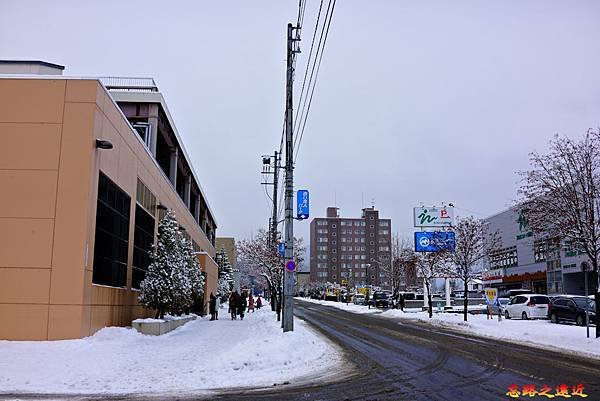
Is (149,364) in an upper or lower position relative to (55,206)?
lower

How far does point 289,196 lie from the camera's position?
21.8m

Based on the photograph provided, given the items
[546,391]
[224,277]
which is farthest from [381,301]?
[546,391]

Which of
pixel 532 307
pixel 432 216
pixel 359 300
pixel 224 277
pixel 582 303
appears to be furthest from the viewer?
pixel 224 277

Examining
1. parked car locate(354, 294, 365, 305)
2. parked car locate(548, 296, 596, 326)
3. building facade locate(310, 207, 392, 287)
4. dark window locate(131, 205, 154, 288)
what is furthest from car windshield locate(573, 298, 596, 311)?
building facade locate(310, 207, 392, 287)

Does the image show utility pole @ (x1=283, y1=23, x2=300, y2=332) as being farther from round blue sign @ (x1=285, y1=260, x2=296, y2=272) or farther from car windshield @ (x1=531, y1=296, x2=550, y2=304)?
car windshield @ (x1=531, y1=296, x2=550, y2=304)

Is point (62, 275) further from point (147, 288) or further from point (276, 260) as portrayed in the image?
point (276, 260)

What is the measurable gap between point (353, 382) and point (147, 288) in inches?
529

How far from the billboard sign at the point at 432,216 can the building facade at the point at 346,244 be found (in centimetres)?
11517

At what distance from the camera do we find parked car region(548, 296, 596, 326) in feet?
96.0

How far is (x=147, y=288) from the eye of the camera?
75.3ft

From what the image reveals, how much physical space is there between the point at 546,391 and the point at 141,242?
19.6 metres

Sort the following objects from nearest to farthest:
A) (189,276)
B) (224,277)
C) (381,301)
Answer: (189,276), (381,301), (224,277)

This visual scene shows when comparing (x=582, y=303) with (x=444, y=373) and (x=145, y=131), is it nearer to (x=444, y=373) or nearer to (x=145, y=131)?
(x=444, y=373)

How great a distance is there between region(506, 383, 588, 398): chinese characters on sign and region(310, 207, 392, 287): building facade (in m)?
161
